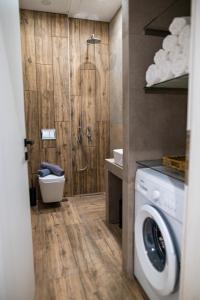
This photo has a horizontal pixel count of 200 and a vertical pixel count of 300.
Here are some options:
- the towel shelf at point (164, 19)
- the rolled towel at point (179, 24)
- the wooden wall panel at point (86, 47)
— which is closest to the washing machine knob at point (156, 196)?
the rolled towel at point (179, 24)

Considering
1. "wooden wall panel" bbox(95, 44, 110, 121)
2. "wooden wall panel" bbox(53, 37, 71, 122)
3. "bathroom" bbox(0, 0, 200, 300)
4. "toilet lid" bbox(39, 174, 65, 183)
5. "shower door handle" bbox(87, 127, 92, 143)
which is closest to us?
"bathroom" bbox(0, 0, 200, 300)

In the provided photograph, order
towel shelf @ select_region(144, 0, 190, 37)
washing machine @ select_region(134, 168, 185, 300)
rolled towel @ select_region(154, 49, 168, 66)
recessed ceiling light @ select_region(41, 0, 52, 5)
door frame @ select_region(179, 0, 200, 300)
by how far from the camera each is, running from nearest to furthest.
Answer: door frame @ select_region(179, 0, 200, 300) → washing machine @ select_region(134, 168, 185, 300) → rolled towel @ select_region(154, 49, 168, 66) → towel shelf @ select_region(144, 0, 190, 37) → recessed ceiling light @ select_region(41, 0, 52, 5)

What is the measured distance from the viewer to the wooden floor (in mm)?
1642

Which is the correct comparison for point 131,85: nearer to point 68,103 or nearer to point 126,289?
point 126,289

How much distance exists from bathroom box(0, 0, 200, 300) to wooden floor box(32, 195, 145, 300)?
0.04 ft

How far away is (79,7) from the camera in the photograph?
294cm

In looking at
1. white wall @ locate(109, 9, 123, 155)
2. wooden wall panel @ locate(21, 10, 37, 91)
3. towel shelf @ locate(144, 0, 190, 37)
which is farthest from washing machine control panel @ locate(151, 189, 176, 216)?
wooden wall panel @ locate(21, 10, 37, 91)

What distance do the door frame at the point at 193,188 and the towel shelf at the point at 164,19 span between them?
0.77 metres

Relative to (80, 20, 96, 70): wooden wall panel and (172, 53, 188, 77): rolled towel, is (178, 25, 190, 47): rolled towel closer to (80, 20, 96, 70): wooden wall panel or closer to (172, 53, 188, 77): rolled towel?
(172, 53, 188, 77): rolled towel

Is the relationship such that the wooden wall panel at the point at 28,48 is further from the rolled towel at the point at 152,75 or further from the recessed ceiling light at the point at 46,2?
the rolled towel at the point at 152,75

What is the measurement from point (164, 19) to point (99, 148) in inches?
88.6

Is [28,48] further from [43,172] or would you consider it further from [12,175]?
[12,175]

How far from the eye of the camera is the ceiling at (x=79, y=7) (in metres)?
2.82

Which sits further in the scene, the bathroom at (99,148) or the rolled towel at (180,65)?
the rolled towel at (180,65)
